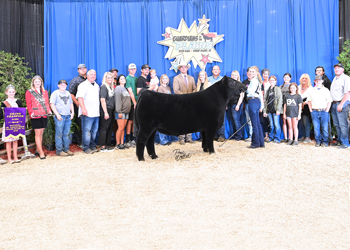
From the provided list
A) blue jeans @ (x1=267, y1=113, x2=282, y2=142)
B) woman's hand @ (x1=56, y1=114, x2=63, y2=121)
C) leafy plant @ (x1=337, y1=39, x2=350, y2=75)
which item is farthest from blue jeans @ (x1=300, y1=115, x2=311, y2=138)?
woman's hand @ (x1=56, y1=114, x2=63, y2=121)

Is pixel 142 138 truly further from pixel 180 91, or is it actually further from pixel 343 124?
pixel 343 124

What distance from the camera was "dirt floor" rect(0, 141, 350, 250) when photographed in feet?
6.17

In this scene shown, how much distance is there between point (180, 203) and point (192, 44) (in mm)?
4613

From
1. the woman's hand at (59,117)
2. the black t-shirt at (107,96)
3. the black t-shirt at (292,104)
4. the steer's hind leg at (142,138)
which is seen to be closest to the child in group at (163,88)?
the black t-shirt at (107,96)

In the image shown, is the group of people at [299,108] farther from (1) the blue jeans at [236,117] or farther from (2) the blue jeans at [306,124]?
(1) the blue jeans at [236,117]

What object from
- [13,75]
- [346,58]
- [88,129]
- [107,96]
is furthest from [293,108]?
[13,75]

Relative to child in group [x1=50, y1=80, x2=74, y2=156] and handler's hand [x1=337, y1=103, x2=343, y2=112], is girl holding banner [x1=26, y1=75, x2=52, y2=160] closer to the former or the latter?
child in group [x1=50, y1=80, x2=74, y2=156]

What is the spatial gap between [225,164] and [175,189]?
120cm

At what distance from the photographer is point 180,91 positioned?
572cm

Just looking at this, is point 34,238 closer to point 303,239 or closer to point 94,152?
point 303,239

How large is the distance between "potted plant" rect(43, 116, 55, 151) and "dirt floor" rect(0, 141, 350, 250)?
3.25 ft

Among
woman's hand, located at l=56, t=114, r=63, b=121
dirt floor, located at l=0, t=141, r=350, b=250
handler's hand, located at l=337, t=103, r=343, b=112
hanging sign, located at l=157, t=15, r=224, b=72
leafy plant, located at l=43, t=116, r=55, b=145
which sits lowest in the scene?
dirt floor, located at l=0, t=141, r=350, b=250

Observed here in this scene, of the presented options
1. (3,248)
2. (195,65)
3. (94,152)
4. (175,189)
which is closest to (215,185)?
(175,189)

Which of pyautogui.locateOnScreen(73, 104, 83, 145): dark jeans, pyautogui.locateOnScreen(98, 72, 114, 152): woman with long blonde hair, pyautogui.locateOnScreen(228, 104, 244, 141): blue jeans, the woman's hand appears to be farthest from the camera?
pyautogui.locateOnScreen(228, 104, 244, 141): blue jeans
